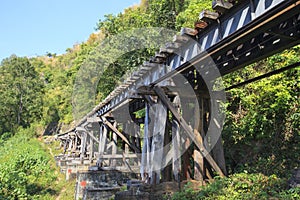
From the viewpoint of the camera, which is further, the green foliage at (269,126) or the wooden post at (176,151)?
the green foliage at (269,126)

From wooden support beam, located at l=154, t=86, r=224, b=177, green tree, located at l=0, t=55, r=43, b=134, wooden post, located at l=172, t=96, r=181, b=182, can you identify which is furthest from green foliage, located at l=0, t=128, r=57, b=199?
green tree, located at l=0, t=55, r=43, b=134

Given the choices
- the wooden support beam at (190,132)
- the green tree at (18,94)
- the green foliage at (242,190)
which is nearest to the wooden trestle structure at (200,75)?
the wooden support beam at (190,132)

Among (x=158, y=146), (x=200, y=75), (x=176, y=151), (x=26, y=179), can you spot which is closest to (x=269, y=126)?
(x=200, y=75)

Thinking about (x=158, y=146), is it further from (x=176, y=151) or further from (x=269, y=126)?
(x=269, y=126)

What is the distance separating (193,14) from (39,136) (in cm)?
3324

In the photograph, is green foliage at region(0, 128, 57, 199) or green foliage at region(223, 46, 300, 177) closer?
green foliage at region(223, 46, 300, 177)

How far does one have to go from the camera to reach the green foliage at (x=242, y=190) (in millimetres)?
4699

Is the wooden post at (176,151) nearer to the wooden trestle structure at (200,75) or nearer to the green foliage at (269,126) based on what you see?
the wooden trestle structure at (200,75)

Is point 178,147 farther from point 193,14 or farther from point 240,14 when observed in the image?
point 193,14

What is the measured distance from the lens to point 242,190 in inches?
204

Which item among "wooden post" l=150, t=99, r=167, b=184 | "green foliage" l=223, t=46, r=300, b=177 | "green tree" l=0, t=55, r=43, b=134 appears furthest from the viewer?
"green tree" l=0, t=55, r=43, b=134

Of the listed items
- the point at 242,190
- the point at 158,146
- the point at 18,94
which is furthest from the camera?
the point at 18,94

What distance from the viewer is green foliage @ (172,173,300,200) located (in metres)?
4.70

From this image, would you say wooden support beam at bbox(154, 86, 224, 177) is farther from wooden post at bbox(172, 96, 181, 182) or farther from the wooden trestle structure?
wooden post at bbox(172, 96, 181, 182)
